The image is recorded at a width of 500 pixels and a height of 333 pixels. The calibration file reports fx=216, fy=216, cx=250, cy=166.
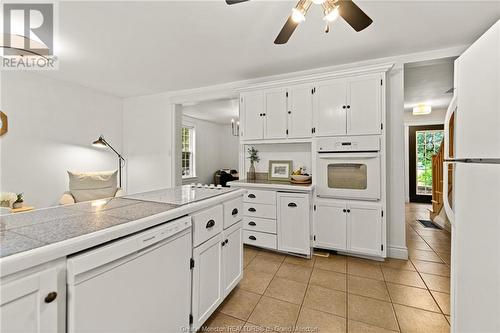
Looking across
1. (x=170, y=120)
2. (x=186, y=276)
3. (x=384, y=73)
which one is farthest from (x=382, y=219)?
(x=170, y=120)

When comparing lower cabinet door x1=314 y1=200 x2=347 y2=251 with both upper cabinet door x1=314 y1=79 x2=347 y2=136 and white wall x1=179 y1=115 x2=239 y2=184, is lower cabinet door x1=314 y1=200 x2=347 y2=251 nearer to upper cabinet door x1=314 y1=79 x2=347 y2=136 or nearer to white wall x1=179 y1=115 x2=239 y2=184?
upper cabinet door x1=314 y1=79 x2=347 y2=136

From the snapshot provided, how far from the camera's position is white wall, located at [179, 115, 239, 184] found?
6.89m

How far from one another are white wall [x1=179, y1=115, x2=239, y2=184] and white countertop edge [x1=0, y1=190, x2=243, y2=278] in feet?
17.8

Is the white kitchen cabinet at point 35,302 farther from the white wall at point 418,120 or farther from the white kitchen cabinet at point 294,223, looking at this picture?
the white wall at point 418,120

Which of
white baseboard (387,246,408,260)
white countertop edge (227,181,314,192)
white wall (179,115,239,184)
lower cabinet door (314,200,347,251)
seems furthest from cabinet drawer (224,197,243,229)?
white wall (179,115,239,184)

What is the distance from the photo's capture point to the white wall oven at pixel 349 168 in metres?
2.54

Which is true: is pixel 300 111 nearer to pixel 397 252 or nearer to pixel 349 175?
pixel 349 175

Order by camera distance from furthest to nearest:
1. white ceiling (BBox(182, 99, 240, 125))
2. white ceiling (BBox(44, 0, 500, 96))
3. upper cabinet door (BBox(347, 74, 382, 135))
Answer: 1. white ceiling (BBox(182, 99, 240, 125))
2. upper cabinet door (BBox(347, 74, 382, 135))
3. white ceiling (BBox(44, 0, 500, 96))

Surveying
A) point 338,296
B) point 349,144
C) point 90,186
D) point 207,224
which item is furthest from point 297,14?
point 90,186

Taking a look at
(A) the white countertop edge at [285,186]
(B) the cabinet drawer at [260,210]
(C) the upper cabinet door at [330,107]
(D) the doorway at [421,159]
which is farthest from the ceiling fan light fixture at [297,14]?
(D) the doorway at [421,159]

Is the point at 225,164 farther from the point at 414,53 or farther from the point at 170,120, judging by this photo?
the point at 414,53

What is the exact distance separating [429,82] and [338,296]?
12.5ft

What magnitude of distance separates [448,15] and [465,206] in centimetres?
198

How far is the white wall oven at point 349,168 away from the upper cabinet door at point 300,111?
0.29 meters
